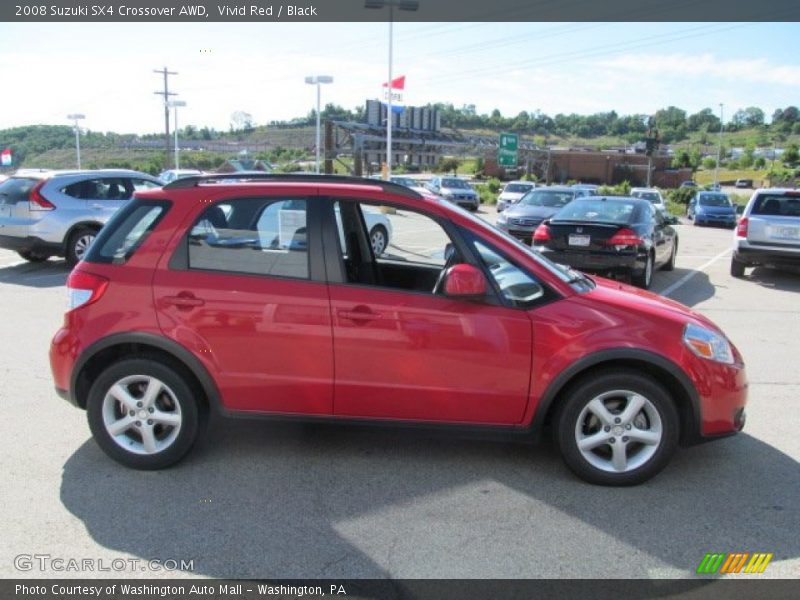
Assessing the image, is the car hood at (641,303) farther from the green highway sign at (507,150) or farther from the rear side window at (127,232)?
the green highway sign at (507,150)

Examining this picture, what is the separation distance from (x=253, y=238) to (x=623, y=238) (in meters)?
7.11

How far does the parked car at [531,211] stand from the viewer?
52.4ft

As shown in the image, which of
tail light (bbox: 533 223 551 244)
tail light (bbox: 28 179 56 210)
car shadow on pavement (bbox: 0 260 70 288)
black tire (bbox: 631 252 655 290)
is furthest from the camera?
tail light (bbox: 28 179 56 210)

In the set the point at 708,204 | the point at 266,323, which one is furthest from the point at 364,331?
the point at 708,204

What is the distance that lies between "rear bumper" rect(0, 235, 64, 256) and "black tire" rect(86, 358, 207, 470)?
875cm

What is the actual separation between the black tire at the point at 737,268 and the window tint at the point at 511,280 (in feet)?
33.2

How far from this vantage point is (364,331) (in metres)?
3.88

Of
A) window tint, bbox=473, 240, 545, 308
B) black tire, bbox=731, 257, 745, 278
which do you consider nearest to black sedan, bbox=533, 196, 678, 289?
black tire, bbox=731, 257, 745, 278

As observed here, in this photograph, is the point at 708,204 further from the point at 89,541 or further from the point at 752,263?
the point at 89,541

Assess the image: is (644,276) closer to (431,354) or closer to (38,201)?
(431,354)

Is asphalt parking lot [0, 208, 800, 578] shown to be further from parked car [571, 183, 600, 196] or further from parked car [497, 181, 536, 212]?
parked car [497, 181, 536, 212]

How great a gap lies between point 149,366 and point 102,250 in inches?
31.2

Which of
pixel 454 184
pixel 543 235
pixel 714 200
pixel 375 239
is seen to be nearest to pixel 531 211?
pixel 543 235

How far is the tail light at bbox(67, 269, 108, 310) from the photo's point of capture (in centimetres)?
404
